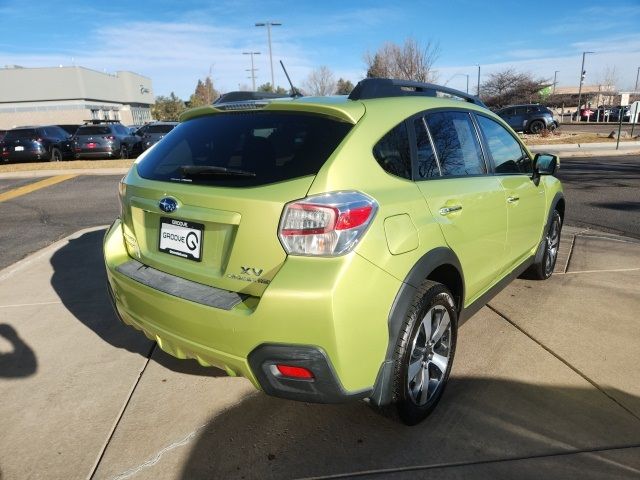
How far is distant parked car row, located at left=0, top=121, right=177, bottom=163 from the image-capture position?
60.0 feet

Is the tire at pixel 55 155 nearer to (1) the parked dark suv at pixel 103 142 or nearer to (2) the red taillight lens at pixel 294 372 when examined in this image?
(1) the parked dark suv at pixel 103 142

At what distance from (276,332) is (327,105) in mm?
1107

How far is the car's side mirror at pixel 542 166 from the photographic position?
3.83 m

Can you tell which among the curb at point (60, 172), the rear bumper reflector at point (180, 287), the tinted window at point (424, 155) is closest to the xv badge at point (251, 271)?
the rear bumper reflector at point (180, 287)

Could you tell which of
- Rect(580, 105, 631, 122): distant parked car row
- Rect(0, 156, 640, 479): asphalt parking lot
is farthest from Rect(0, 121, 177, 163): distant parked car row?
Rect(580, 105, 631, 122): distant parked car row

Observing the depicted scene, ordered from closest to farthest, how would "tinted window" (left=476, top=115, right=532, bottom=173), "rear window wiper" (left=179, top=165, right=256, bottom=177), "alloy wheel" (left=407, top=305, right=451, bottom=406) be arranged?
"rear window wiper" (left=179, top=165, right=256, bottom=177), "alloy wheel" (left=407, top=305, right=451, bottom=406), "tinted window" (left=476, top=115, right=532, bottom=173)

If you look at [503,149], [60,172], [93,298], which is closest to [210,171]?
[503,149]

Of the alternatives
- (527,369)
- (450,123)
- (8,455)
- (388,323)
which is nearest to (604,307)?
(527,369)

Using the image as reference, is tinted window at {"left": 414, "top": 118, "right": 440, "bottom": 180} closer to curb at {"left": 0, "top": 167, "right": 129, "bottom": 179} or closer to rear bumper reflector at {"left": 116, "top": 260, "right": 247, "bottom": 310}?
rear bumper reflector at {"left": 116, "top": 260, "right": 247, "bottom": 310}

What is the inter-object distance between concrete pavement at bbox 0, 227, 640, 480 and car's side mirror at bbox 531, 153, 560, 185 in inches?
43.3

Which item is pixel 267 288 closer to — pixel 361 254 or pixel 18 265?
pixel 361 254

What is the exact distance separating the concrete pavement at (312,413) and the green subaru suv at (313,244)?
0.95 feet

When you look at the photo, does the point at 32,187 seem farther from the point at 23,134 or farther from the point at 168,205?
the point at 168,205

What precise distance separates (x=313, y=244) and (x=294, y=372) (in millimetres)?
556
